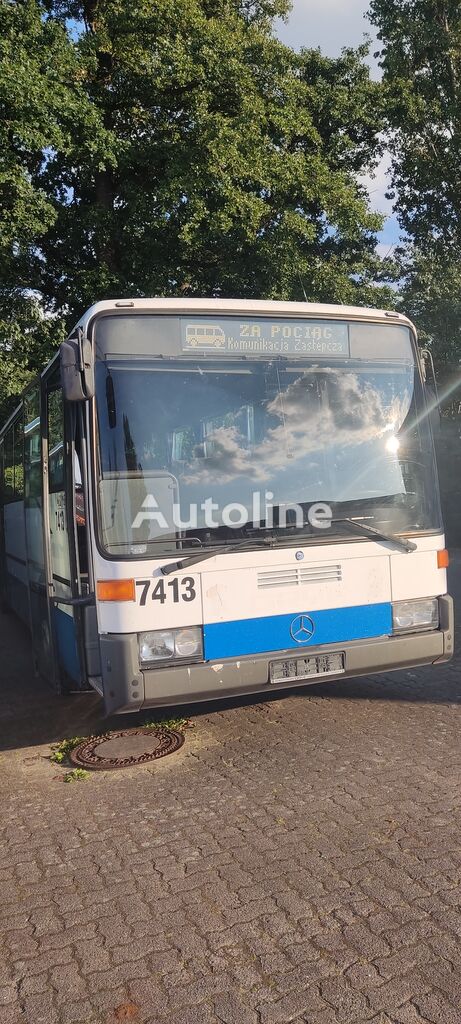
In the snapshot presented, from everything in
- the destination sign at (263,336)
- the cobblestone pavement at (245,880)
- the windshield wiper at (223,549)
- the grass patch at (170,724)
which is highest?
the destination sign at (263,336)

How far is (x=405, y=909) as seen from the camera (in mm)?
3357

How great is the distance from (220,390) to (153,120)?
569 inches

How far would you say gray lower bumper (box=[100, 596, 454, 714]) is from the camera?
4.72 meters

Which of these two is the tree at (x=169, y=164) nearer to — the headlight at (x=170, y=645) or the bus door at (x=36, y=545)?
the bus door at (x=36, y=545)

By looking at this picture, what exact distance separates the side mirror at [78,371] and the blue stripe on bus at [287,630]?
5.47ft

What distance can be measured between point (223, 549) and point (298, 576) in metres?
0.60

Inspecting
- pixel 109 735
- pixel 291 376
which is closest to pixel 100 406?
pixel 291 376

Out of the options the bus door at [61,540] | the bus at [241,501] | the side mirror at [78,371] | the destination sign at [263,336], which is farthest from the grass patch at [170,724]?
the destination sign at [263,336]

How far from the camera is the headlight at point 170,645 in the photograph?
15.8ft

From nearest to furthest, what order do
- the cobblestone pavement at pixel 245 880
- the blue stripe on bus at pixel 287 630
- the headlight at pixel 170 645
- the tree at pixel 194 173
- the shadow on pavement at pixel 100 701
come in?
the cobblestone pavement at pixel 245 880
the headlight at pixel 170 645
the blue stripe on bus at pixel 287 630
the shadow on pavement at pixel 100 701
the tree at pixel 194 173

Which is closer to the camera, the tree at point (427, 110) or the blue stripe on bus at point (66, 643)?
the blue stripe on bus at point (66, 643)

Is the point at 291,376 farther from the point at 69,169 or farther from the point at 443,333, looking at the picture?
the point at 443,333

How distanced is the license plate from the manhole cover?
1.11 m

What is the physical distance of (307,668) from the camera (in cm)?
521
